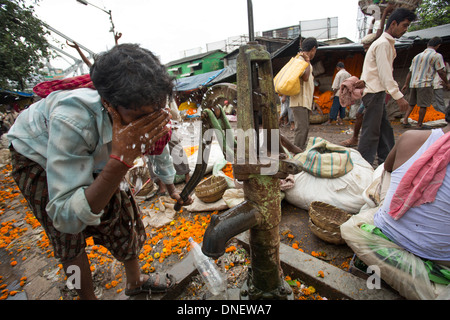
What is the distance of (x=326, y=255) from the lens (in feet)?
7.59

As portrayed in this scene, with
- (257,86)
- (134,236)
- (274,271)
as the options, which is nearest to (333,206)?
(274,271)

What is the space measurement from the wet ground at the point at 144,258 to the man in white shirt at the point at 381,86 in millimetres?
1771

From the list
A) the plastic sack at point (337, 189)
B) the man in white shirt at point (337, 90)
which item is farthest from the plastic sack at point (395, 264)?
the man in white shirt at point (337, 90)

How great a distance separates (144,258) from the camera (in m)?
2.63

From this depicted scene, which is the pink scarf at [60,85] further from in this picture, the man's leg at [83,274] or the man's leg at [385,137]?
the man's leg at [385,137]

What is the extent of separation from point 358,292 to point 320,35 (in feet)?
128

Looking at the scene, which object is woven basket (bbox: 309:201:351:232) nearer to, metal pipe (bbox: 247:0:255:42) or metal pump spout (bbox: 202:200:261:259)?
metal pump spout (bbox: 202:200:261:259)

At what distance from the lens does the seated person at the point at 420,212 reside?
151 centimetres

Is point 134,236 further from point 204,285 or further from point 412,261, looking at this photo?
point 412,261

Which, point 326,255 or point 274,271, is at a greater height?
point 274,271

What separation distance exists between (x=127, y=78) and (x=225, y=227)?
874mm

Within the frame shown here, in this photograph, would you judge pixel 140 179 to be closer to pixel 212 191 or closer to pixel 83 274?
pixel 212 191

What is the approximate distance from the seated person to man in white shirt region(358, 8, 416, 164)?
6.26 ft
